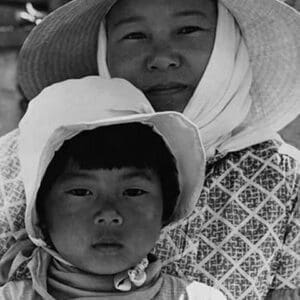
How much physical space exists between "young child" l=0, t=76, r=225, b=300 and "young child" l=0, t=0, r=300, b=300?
0.73 ft

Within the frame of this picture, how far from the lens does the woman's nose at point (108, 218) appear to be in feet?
8.77

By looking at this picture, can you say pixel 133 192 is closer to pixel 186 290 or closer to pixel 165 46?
pixel 186 290

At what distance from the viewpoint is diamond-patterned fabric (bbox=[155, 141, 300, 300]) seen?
304cm

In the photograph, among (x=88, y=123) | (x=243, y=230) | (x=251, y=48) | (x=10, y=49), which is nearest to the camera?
(x=88, y=123)

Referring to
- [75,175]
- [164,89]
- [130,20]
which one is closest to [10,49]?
[130,20]

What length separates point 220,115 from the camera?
3248 mm

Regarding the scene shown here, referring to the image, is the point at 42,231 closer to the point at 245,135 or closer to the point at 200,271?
the point at 200,271

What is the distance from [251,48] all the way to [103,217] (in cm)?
90

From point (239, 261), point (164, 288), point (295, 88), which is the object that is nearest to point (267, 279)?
point (239, 261)

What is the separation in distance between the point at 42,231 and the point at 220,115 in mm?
694

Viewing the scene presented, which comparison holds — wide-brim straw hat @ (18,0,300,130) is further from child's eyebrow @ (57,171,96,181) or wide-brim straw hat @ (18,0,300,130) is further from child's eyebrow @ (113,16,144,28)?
child's eyebrow @ (57,171,96,181)

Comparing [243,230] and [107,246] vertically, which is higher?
[107,246]

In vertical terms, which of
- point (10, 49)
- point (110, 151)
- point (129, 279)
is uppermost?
point (110, 151)

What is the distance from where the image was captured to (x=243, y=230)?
10.2 ft
